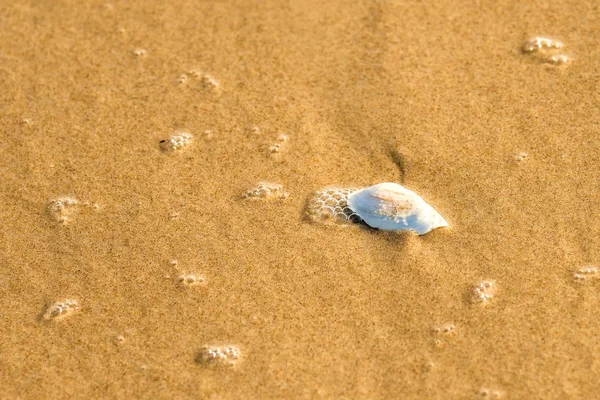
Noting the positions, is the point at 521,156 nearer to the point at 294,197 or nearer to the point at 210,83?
the point at 294,197

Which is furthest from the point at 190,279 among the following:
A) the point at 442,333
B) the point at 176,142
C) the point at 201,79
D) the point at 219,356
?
the point at 201,79

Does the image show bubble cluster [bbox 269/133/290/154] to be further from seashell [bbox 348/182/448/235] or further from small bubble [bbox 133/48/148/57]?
small bubble [bbox 133/48/148/57]

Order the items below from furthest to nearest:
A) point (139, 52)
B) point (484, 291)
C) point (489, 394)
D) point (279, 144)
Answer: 1. point (139, 52)
2. point (279, 144)
3. point (484, 291)
4. point (489, 394)

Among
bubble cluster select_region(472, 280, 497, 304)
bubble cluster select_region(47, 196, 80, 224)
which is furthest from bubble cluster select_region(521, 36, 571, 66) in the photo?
bubble cluster select_region(47, 196, 80, 224)

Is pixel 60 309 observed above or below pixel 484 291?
below

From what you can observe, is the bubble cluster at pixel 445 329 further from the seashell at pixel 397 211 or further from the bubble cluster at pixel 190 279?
the bubble cluster at pixel 190 279

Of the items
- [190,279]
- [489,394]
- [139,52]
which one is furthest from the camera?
[139,52]

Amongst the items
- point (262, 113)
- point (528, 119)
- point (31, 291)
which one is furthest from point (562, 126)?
point (31, 291)
